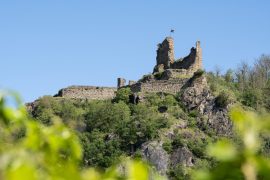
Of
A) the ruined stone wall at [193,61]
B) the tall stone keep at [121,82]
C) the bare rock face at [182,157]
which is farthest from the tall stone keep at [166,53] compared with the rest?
the bare rock face at [182,157]

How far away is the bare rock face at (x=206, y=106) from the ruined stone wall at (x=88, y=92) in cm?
828

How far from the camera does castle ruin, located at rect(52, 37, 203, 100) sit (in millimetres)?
52969

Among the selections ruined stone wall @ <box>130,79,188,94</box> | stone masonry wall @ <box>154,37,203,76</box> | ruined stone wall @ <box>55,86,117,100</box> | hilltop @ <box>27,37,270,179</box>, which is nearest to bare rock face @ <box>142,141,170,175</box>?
hilltop @ <box>27,37,270,179</box>

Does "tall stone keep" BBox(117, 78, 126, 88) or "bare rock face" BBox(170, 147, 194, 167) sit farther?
"tall stone keep" BBox(117, 78, 126, 88)

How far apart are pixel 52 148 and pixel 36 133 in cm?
13

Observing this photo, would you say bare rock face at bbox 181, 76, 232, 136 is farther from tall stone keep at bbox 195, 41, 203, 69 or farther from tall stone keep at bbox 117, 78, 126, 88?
tall stone keep at bbox 117, 78, 126, 88

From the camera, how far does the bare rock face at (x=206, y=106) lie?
50188 mm

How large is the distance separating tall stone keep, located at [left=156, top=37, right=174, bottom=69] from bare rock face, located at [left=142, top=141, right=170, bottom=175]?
11.6 metres

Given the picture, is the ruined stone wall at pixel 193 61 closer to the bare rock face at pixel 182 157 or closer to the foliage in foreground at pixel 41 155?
the bare rock face at pixel 182 157

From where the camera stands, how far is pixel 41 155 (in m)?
2.39

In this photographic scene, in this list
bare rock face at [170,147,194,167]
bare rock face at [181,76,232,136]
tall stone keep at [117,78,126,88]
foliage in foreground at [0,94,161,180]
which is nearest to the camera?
foliage in foreground at [0,94,161,180]

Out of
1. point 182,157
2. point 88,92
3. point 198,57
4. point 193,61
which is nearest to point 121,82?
point 88,92

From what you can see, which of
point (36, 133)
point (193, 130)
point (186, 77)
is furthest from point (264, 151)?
point (36, 133)

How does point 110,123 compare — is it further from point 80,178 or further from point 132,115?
point 80,178
